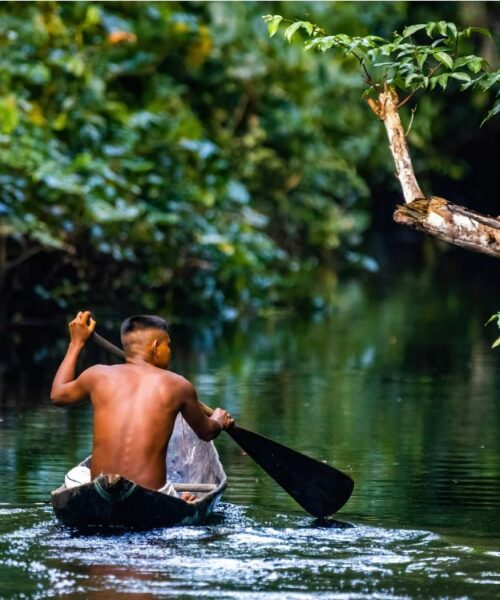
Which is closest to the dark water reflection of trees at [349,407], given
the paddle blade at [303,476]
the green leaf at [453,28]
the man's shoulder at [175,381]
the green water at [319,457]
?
the green water at [319,457]

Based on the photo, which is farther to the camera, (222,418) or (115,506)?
(222,418)

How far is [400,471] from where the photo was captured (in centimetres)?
1052

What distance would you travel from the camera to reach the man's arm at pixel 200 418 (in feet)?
27.7

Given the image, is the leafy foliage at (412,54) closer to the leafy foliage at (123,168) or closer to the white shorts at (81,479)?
the white shorts at (81,479)

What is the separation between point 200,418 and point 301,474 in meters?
0.82

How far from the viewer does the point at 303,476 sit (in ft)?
29.8

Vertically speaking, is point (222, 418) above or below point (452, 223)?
below

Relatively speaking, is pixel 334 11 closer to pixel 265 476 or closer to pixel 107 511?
pixel 265 476

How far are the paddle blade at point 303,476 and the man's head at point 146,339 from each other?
2.97 feet

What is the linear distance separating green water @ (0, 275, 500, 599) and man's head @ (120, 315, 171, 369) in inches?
34.4

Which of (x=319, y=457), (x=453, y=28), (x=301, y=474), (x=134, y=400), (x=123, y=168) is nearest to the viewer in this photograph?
(x=134, y=400)

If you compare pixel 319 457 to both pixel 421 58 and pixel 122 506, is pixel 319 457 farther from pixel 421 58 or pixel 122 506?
pixel 421 58

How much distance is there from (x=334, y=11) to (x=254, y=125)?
337 cm

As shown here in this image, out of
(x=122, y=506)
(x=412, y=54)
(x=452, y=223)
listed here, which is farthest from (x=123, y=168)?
(x=122, y=506)
